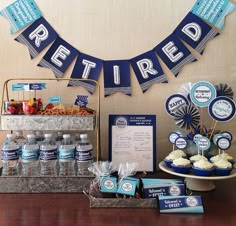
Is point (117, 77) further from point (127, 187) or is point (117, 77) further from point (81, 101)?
point (127, 187)

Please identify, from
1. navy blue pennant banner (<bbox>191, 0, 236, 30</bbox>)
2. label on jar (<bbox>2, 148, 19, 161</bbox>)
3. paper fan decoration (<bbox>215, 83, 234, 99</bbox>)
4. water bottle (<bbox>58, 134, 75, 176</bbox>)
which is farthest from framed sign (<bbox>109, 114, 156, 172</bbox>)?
navy blue pennant banner (<bbox>191, 0, 236, 30</bbox>)

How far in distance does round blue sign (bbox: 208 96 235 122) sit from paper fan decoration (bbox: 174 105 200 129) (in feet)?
0.36

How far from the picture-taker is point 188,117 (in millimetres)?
1398

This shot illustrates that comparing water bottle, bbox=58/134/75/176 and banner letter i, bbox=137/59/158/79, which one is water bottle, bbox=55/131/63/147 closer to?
water bottle, bbox=58/134/75/176

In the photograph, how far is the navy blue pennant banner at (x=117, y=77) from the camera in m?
1.56

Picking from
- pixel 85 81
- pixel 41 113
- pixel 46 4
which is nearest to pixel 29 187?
pixel 41 113

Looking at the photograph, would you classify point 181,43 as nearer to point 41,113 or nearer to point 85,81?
point 85,81

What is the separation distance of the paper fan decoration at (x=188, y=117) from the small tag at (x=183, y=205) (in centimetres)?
40

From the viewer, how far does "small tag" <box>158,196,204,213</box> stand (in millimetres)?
1078

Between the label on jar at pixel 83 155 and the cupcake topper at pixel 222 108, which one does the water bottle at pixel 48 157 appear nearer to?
the label on jar at pixel 83 155

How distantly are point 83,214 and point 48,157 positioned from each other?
0.29m

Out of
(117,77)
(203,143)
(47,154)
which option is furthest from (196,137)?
(47,154)

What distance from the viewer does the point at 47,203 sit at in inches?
45.7

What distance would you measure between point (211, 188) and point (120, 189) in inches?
15.8
